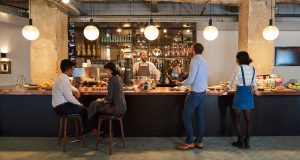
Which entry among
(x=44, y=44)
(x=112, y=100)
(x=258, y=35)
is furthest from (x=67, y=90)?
(x=258, y=35)

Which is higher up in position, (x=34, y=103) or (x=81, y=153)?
(x=34, y=103)

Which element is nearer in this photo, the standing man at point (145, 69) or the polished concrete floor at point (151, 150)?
the polished concrete floor at point (151, 150)

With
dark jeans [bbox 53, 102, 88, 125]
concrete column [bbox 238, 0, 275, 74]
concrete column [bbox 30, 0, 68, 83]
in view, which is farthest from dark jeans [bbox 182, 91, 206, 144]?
concrete column [bbox 30, 0, 68, 83]

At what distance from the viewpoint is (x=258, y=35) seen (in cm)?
707

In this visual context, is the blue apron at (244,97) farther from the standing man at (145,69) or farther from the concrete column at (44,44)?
the concrete column at (44,44)

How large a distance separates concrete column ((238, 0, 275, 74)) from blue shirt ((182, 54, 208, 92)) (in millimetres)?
2612

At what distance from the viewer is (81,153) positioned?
4.86 m

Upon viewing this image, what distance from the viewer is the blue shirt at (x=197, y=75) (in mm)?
4925

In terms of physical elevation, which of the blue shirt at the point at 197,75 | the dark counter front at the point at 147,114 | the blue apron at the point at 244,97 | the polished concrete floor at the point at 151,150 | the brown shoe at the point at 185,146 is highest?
the blue shirt at the point at 197,75

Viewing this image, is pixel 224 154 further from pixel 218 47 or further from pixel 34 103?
pixel 218 47

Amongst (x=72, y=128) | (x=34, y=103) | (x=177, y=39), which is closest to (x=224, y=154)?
(x=72, y=128)

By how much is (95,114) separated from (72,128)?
100 centimetres

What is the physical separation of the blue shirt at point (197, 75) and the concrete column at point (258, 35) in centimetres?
261

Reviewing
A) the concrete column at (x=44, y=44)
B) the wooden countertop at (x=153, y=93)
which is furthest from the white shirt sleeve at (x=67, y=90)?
the concrete column at (x=44, y=44)
